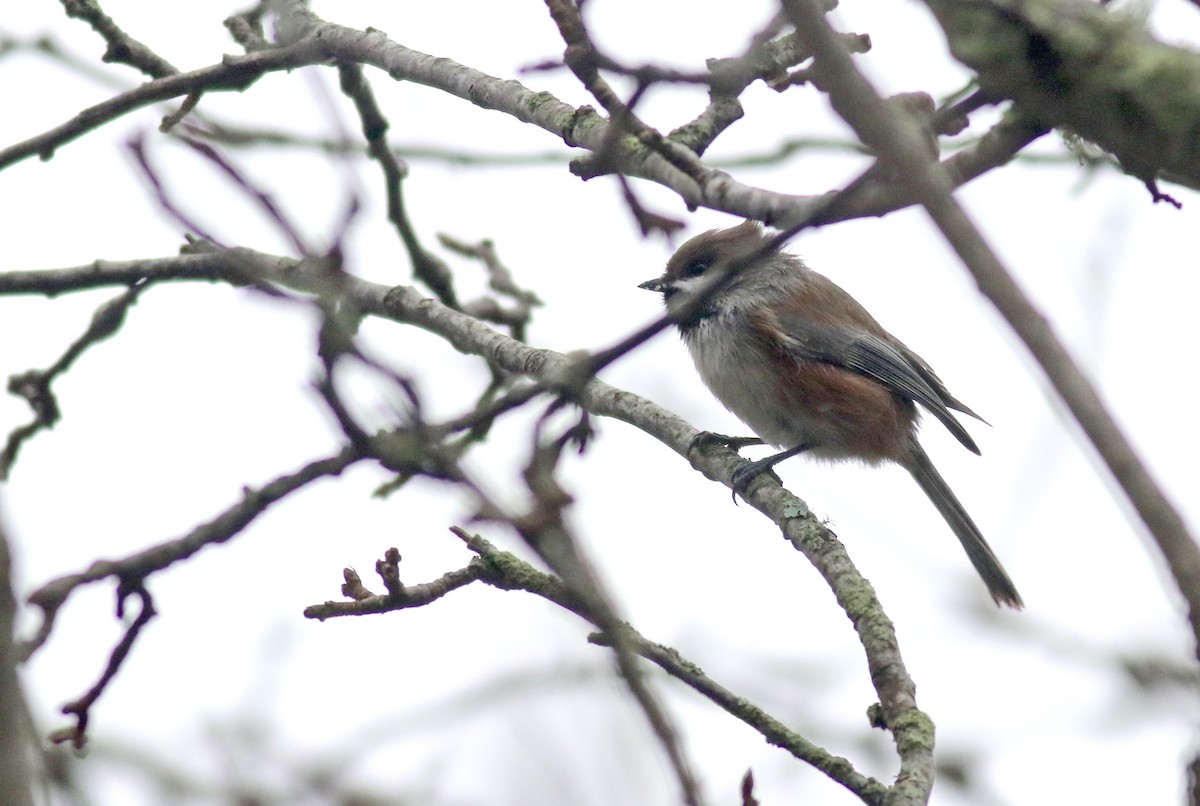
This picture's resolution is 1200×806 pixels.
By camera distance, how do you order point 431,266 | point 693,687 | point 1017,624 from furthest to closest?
point 431,266 → point 1017,624 → point 693,687

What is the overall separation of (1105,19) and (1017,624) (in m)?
3.37

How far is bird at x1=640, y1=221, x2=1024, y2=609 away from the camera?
6.19 metres

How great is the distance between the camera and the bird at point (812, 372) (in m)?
6.19

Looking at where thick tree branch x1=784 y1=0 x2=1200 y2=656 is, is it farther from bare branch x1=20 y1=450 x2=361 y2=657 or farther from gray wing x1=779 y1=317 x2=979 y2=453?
gray wing x1=779 y1=317 x2=979 y2=453

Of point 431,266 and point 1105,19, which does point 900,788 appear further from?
point 431,266

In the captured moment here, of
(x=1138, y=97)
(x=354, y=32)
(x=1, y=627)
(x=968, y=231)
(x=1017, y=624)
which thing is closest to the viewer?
(x=968, y=231)

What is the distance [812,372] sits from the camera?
20.3 ft

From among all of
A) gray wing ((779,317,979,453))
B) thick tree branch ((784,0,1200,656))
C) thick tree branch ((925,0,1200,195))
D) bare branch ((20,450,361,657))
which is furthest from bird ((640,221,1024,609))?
thick tree branch ((784,0,1200,656))

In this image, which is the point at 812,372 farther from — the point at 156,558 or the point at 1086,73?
the point at 1086,73

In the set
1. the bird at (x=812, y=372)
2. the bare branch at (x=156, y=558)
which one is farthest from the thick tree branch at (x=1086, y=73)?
the bird at (x=812, y=372)

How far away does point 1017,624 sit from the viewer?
A: 4969mm

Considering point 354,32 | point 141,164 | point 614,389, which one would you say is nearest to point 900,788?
point 141,164

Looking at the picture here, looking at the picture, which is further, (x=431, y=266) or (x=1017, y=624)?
(x=431, y=266)

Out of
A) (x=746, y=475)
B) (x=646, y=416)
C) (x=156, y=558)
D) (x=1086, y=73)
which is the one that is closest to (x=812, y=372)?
(x=746, y=475)
